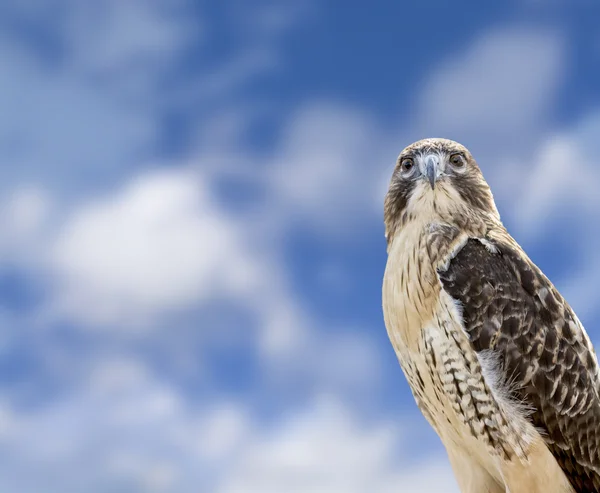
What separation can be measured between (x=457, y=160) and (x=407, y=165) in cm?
49

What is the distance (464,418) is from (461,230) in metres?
1.66

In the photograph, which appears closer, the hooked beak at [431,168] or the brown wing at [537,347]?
the brown wing at [537,347]

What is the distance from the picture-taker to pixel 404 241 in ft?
21.4

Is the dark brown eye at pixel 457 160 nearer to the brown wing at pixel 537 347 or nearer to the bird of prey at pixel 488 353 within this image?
the bird of prey at pixel 488 353

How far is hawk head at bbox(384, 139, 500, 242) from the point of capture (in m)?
6.64

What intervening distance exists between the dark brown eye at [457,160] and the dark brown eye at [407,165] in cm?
39

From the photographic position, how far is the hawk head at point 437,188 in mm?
6641

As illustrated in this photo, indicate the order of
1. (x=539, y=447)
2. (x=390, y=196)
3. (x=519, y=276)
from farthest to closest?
(x=390, y=196)
(x=519, y=276)
(x=539, y=447)

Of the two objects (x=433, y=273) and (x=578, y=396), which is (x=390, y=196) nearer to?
(x=433, y=273)

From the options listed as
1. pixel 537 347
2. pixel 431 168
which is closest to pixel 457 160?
pixel 431 168

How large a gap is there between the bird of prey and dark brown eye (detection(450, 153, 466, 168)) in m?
0.44

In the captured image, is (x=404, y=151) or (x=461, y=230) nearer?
(x=461, y=230)

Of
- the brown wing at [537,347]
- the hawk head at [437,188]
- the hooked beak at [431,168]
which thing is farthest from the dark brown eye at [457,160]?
the brown wing at [537,347]

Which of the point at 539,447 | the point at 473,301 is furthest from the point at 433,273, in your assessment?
the point at 539,447
